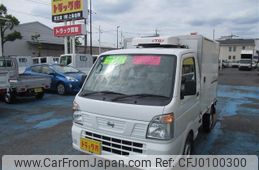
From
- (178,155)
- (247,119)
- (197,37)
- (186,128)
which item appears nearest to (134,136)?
(178,155)

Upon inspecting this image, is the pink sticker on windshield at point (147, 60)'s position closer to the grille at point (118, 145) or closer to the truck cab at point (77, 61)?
the grille at point (118, 145)

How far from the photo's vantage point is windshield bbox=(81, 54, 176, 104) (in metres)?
3.06

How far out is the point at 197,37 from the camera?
13.4ft

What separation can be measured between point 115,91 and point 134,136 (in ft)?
2.44

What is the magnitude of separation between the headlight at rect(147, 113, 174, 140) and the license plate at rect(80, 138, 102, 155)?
2.43 feet

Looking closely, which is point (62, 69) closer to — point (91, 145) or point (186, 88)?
point (91, 145)

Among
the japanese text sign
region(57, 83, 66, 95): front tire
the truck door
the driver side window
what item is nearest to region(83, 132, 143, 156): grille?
the truck door

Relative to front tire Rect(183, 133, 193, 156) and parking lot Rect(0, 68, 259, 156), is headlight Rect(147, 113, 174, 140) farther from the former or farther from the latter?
parking lot Rect(0, 68, 259, 156)

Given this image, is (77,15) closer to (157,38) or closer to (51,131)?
(51,131)

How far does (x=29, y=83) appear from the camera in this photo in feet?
28.6

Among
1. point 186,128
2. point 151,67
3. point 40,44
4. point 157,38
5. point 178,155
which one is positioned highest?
point 40,44

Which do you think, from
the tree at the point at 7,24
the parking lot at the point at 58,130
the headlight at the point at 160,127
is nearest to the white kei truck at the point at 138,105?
the headlight at the point at 160,127

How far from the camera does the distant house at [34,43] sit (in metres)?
32.0

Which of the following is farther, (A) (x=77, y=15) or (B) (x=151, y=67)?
(A) (x=77, y=15)
